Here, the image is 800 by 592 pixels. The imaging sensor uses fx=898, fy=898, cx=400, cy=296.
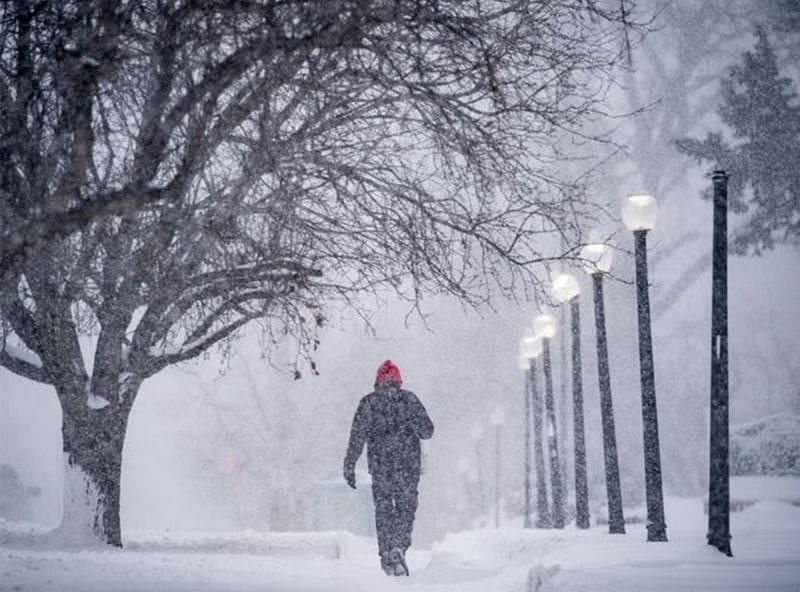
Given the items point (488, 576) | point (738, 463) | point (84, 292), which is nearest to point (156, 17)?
point (84, 292)

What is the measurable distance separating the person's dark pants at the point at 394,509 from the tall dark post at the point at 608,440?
318cm

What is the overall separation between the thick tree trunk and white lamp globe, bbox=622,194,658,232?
615 centimetres

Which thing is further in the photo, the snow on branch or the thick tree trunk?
the snow on branch

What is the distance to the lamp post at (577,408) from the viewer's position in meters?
13.8

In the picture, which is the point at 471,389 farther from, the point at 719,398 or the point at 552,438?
the point at 719,398

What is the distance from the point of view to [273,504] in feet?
105

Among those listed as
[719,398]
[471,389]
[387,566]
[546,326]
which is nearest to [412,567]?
[387,566]

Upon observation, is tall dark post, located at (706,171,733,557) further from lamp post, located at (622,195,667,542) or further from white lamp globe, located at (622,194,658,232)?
white lamp globe, located at (622,194,658,232)

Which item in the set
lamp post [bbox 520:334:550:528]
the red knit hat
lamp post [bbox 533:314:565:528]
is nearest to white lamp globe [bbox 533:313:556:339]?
lamp post [bbox 533:314:565:528]

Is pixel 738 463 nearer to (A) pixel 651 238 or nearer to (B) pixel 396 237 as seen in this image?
(B) pixel 396 237

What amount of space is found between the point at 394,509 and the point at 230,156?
13.7 ft

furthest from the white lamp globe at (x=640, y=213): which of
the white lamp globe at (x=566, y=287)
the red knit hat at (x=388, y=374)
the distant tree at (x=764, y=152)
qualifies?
the distant tree at (x=764, y=152)

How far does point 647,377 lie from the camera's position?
32.2ft

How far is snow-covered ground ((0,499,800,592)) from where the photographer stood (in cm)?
547
